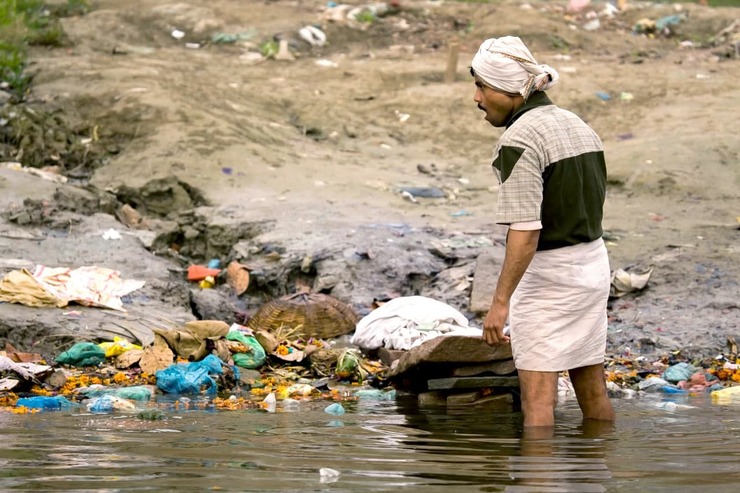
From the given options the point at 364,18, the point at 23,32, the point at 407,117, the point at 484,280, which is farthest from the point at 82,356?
the point at 364,18

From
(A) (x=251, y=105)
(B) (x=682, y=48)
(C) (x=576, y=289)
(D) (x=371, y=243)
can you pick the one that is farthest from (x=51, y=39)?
(C) (x=576, y=289)

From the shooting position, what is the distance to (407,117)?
1351 cm

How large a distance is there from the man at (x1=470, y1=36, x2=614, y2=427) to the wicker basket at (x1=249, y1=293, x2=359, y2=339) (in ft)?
12.5

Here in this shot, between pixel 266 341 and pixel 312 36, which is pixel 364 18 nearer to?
pixel 312 36

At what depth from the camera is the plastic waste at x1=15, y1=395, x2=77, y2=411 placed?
229 inches

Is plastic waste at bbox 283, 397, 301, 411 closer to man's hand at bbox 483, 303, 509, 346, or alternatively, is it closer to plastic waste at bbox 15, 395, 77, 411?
plastic waste at bbox 15, 395, 77, 411

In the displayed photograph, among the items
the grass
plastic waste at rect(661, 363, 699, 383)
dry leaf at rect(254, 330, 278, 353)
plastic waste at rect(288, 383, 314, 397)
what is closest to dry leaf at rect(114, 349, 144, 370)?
dry leaf at rect(254, 330, 278, 353)

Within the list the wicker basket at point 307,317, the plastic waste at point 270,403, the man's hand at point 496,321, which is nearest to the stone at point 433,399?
the plastic waste at point 270,403

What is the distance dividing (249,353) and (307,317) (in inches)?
38.6

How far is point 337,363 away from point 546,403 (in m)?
2.93

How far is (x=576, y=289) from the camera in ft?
14.7

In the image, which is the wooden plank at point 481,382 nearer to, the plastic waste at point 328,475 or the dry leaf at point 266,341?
the dry leaf at point 266,341

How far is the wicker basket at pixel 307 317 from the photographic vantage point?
8.27 meters

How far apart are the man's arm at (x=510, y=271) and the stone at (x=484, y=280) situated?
12.9 ft
